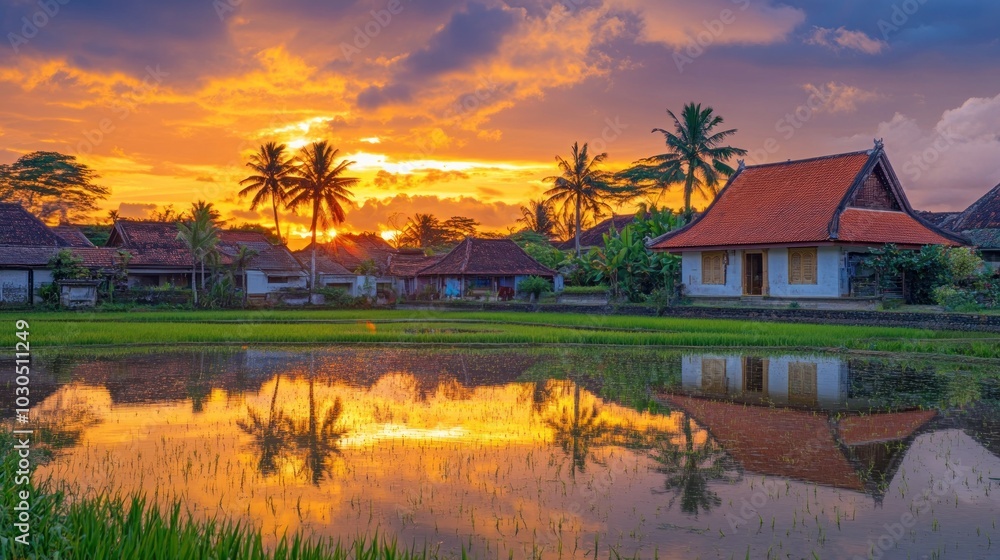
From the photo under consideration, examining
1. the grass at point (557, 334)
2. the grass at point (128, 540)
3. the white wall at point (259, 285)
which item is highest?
the white wall at point (259, 285)

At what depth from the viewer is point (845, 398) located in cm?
1173

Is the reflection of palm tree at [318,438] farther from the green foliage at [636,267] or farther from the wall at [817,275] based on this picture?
the green foliage at [636,267]

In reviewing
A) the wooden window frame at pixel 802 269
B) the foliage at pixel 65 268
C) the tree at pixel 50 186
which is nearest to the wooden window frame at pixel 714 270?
the wooden window frame at pixel 802 269

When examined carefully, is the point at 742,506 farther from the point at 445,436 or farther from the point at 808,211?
the point at 808,211

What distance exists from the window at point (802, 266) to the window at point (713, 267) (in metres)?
2.81

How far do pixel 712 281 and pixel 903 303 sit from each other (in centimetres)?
745

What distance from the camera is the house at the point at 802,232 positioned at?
26.8 meters

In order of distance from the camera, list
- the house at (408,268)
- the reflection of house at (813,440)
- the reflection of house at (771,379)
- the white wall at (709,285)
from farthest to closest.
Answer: the house at (408,268) < the white wall at (709,285) < the reflection of house at (771,379) < the reflection of house at (813,440)

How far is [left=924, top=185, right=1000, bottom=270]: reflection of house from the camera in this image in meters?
27.9

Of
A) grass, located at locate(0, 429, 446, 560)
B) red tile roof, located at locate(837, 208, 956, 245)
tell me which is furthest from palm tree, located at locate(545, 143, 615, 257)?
grass, located at locate(0, 429, 446, 560)

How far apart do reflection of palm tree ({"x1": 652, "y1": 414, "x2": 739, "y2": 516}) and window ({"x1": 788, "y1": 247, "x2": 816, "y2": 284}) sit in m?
20.1

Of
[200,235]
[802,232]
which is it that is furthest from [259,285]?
[802,232]

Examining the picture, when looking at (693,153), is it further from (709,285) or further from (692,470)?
(692,470)

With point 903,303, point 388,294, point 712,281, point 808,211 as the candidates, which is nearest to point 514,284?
point 388,294
